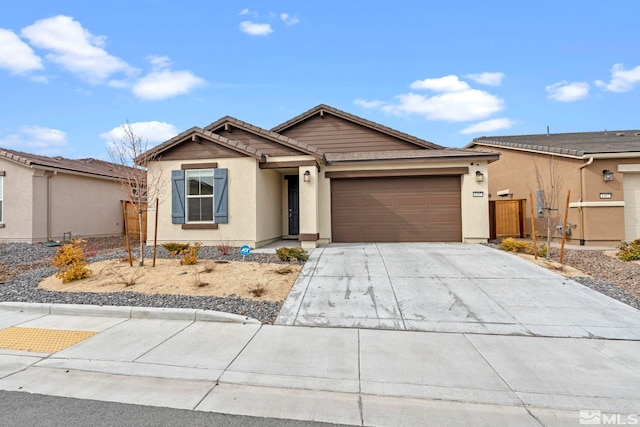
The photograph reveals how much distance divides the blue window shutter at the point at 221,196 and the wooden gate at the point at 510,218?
409 inches

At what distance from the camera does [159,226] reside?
10414 mm

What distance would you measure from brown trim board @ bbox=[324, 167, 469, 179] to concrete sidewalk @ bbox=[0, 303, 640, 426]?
25.0 ft

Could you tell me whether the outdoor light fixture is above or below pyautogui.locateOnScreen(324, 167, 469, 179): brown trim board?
below

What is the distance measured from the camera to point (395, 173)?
11461 millimetres

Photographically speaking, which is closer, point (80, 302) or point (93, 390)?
point (93, 390)

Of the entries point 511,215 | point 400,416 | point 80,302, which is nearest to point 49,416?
point 400,416

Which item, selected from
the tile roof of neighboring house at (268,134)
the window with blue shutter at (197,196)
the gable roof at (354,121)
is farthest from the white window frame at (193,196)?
the gable roof at (354,121)

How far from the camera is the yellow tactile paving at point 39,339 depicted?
13.8 feet

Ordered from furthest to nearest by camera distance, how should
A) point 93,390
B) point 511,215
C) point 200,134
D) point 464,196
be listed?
point 511,215 → point 464,196 → point 200,134 → point 93,390

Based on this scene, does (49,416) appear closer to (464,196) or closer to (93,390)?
(93,390)

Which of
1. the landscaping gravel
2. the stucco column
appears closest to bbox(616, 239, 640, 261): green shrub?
the stucco column

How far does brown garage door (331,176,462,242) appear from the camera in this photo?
37.7 ft

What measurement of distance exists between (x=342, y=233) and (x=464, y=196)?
4523 millimetres

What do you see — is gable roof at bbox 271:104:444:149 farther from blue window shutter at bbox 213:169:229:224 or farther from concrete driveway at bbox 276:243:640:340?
concrete driveway at bbox 276:243:640:340
